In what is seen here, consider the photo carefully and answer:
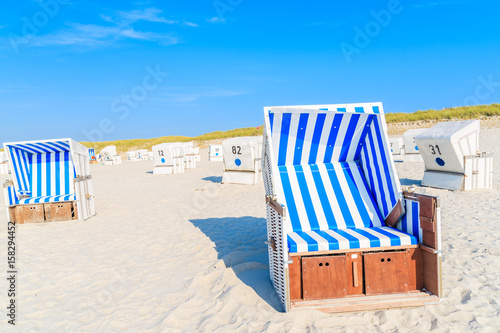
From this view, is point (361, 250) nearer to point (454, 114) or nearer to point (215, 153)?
point (215, 153)

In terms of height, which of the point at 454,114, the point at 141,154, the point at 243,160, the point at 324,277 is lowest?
the point at 324,277

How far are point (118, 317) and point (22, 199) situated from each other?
6117 millimetres

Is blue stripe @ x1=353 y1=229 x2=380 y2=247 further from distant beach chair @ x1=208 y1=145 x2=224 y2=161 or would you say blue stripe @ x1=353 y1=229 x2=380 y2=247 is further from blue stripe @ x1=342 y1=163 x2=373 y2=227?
distant beach chair @ x1=208 y1=145 x2=224 y2=161

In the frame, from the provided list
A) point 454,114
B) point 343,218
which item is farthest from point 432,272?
point 454,114

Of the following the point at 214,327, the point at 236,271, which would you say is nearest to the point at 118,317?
the point at 214,327

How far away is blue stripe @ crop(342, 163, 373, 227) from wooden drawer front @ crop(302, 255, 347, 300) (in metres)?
1.03

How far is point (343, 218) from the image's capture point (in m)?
4.31

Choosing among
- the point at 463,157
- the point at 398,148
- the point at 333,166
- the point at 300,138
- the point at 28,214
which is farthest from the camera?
the point at 398,148

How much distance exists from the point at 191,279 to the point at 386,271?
228cm

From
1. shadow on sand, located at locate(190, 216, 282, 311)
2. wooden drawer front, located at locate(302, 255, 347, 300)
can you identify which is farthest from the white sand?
wooden drawer front, located at locate(302, 255, 347, 300)

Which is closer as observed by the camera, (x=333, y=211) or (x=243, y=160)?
(x=333, y=211)

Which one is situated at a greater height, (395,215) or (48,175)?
(48,175)

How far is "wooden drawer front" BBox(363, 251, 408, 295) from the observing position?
347 centimetres

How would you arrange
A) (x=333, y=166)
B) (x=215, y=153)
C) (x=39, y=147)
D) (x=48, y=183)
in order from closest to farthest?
(x=333, y=166), (x=39, y=147), (x=48, y=183), (x=215, y=153)
